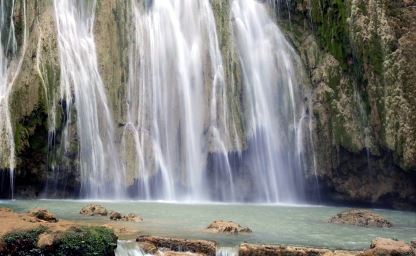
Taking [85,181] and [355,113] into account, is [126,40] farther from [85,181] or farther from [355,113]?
[355,113]

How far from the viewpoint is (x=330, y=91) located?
39.8m

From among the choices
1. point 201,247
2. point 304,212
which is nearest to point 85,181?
point 304,212

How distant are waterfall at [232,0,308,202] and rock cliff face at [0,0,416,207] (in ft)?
3.19

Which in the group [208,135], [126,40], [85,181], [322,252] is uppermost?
[126,40]

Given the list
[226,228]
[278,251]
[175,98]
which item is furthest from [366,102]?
[278,251]

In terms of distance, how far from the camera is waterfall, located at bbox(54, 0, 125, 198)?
118 ft

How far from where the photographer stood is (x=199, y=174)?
123 ft

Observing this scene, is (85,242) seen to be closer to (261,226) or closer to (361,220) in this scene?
(261,226)

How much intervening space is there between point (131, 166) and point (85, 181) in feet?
10.5

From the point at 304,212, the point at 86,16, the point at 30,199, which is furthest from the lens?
the point at 86,16

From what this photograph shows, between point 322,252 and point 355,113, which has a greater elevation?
point 355,113

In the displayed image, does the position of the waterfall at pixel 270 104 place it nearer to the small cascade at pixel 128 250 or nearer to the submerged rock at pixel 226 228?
the submerged rock at pixel 226 228

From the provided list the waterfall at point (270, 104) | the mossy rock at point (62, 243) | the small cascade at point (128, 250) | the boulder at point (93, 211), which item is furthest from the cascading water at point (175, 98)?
the mossy rock at point (62, 243)

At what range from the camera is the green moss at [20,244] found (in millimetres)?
14812
